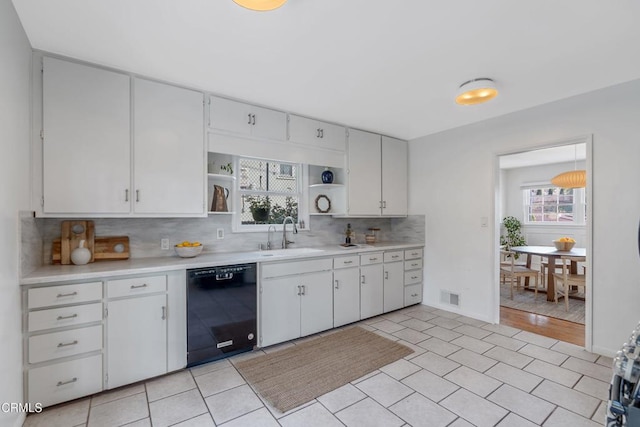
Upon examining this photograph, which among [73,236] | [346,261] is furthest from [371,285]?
[73,236]

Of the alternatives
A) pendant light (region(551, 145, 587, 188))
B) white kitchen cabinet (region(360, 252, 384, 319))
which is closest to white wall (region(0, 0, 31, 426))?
white kitchen cabinet (region(360, 252, 384, 319))

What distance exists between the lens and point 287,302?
3.02 meters

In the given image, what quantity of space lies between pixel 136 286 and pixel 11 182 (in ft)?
3.24

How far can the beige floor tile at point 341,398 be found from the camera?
2.06 meters

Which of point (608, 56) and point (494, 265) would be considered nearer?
point (608, 56)

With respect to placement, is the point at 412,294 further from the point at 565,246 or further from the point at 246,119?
the point at 246,119

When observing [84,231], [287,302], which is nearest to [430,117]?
[287,302]

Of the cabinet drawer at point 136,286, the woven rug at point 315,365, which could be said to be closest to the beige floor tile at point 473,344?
the woven rug at point 315,365

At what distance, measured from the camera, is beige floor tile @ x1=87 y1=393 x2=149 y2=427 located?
6.19 ft

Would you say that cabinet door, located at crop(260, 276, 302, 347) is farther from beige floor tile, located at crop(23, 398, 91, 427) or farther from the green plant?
the green plant

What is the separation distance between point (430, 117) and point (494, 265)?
195 cm

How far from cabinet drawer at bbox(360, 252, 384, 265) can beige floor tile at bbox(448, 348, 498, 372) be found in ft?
4.36

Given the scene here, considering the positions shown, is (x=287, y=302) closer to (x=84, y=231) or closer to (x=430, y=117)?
(x=84, y=231)

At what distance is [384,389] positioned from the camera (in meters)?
2.26
